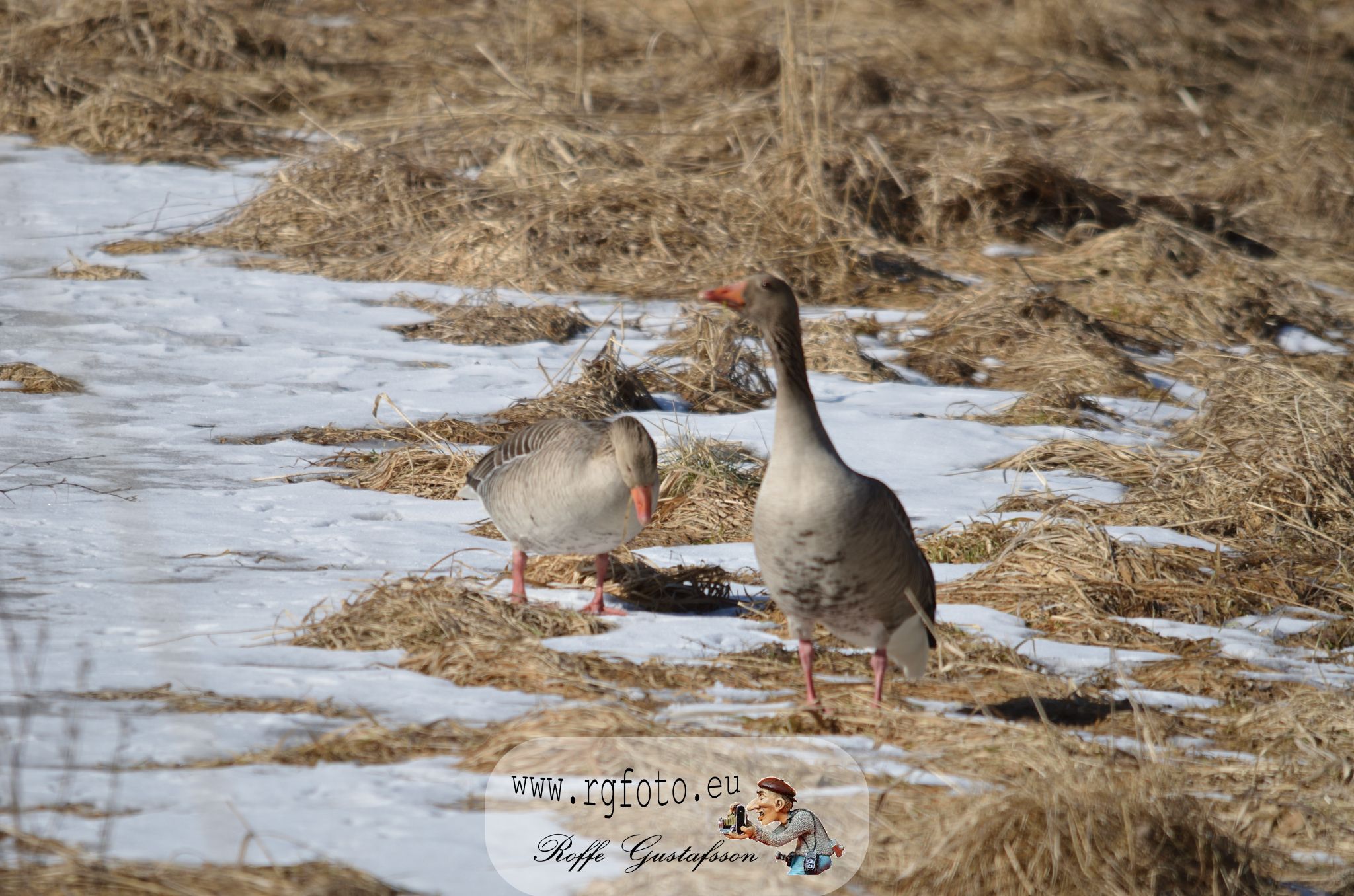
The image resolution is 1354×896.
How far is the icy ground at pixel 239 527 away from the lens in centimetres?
328

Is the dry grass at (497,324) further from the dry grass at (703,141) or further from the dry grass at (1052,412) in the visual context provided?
the dry grass at (1052,412)

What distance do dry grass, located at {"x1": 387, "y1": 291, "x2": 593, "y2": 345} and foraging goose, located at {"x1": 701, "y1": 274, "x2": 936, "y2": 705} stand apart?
4.91 m

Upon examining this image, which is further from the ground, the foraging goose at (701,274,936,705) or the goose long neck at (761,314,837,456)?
the goose long neck at (761,314,837,456)

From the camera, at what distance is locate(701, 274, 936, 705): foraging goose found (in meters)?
3.99

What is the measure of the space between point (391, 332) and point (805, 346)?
2851 millimetres

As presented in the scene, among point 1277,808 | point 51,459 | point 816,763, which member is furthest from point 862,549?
point 51,459

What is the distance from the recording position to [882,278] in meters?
11.0

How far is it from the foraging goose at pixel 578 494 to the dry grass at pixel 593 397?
210cm

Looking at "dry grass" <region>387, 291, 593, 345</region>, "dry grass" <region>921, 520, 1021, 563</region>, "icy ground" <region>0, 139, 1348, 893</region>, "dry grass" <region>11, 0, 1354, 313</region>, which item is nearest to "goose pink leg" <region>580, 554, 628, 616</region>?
"icy ground" <region>0, 139, 1348, 893</region>

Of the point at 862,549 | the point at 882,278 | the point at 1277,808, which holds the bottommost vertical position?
the point at 882,278

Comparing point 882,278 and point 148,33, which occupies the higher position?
point 148,33

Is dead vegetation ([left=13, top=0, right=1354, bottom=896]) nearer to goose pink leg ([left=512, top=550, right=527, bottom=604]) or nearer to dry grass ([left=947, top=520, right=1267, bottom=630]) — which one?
dry grass ([left=947, top=520, right=1267, bottom=630])

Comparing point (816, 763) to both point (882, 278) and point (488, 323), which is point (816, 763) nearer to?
point (488, 323)

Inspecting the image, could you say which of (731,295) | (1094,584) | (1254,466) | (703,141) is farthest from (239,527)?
(703,141)
